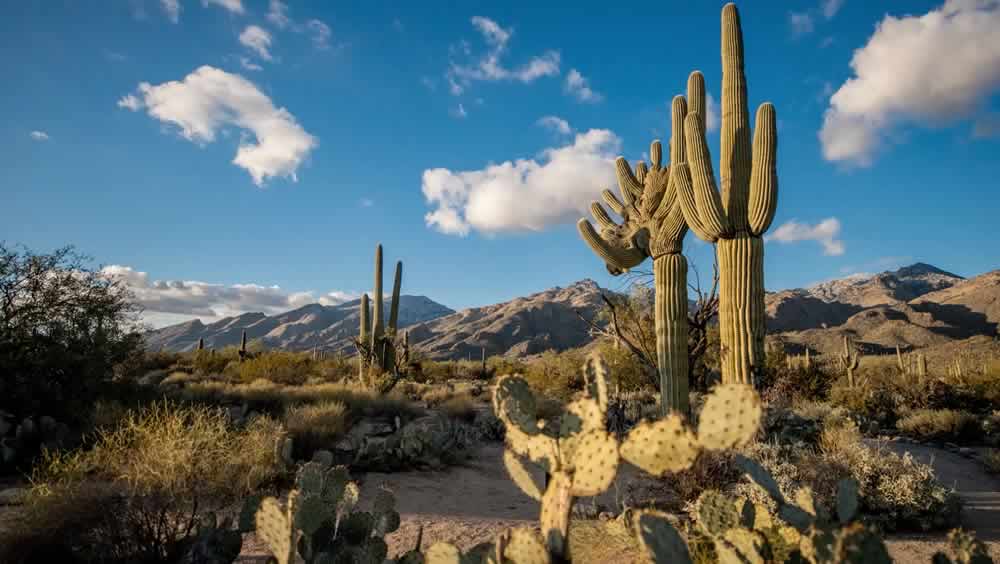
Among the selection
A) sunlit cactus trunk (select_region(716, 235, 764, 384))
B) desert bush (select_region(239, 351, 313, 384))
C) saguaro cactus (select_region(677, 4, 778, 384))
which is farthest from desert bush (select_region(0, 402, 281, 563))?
desert bush (select_region(239, 351, 313, 384))

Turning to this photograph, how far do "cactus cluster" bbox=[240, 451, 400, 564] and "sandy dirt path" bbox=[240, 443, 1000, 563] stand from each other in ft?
3.12

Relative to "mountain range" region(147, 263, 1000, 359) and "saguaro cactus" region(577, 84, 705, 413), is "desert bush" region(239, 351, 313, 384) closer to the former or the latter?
"mountain range" region(147, 263, 1000, 359)

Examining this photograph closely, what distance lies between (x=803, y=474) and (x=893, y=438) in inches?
285

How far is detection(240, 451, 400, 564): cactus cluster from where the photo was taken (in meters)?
2.70

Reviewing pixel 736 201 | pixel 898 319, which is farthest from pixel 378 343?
pixel 898 319

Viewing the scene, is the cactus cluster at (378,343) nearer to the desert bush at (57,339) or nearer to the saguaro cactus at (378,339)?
the saguaro cactus at (378,339)

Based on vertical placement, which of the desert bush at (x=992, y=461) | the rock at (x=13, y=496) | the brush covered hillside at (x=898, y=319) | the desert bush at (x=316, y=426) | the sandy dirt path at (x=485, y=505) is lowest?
the sandy dirt path at (x=485, y=505)

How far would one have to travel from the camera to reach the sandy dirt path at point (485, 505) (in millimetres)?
4828

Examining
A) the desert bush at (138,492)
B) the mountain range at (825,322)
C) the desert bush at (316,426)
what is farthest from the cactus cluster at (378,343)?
the desert bush at (138,492)

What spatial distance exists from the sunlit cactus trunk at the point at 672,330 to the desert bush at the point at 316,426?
200 inches

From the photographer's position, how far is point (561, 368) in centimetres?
2023

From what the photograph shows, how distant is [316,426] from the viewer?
8.17 m

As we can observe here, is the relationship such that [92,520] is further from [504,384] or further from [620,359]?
[620,359]

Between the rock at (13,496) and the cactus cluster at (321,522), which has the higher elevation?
the cactus cluster at (321,522)
